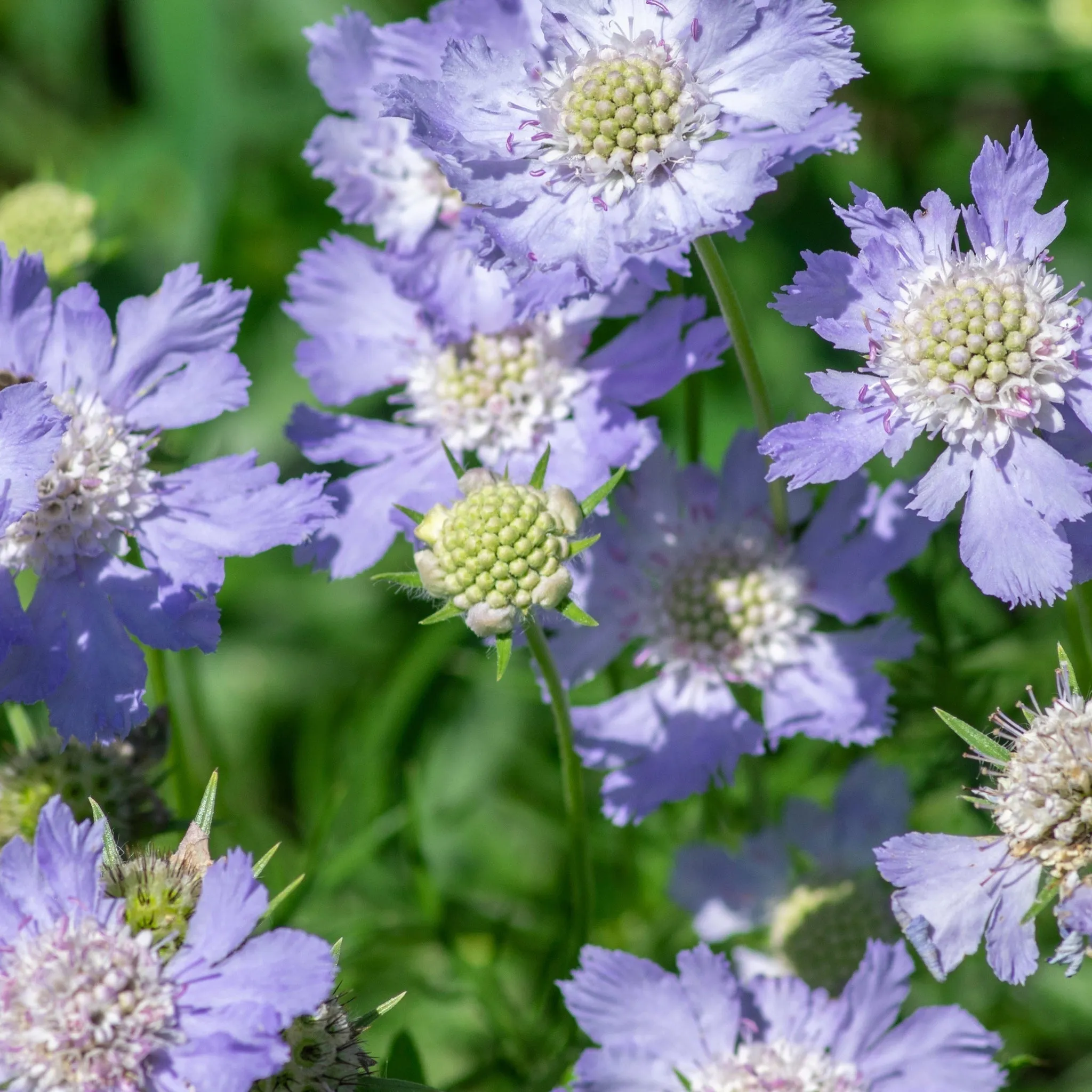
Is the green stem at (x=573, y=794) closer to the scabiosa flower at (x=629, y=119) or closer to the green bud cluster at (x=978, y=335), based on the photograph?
the scabiosa flower at (x=629, y=119)

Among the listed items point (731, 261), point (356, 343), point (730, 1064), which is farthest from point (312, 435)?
point (731, 261)

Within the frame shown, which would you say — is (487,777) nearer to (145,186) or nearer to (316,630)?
(316,630)

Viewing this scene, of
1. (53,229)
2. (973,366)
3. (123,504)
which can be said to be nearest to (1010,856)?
(973,366)

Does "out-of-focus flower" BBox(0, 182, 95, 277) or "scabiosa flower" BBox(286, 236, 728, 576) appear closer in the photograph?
"scabiosa flower" BBox(286, 236, 728, 576)

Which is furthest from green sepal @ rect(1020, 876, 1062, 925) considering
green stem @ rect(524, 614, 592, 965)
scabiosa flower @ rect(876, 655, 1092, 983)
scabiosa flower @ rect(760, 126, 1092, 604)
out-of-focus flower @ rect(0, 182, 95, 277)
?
out-of-focus flower @ rect(0, 182, 95, 277)

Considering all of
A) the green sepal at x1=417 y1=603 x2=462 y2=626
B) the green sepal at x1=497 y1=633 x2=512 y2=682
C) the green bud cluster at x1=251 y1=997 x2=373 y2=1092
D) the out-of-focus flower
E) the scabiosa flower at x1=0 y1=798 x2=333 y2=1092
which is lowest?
the green bud cluster at x1=251 y1=997 x2=373 y2=1092

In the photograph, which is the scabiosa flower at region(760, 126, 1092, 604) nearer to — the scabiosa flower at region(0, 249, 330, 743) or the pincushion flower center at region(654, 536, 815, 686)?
the pincushion flower center at region(654, 536, 815, 686)

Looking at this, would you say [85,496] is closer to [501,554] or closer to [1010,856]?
[501,554]
